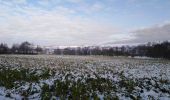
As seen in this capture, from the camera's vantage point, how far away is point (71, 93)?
9602 millimetres

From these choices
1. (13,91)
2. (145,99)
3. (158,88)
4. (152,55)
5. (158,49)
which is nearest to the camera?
(145,99)

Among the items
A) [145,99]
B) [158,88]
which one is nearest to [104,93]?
[145,99]

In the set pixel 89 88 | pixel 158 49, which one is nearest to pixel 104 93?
pixel 89 88

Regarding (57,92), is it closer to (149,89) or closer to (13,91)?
(13,91)

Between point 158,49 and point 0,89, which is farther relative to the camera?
point 158,49

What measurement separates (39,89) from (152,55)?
7862cm

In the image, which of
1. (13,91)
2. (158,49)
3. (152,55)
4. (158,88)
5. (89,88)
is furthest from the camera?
(152,55)

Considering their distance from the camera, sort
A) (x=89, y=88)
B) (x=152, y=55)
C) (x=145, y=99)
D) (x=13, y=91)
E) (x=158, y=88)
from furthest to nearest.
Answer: (x=152, y=55)
(x=158, y=88)
(x=89, y=88)
(x=13, y=91)
(x=145, y=99)

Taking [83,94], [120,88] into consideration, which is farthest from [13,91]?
[120,88]

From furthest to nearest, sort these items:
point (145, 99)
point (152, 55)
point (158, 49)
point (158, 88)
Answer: point (152, 55)
point (158, 49)
point (158, 88)
point (145, 99)

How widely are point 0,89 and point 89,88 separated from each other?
3982 mm

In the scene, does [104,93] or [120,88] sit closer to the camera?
[104,93]

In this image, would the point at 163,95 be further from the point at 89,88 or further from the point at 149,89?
the point at 89,88

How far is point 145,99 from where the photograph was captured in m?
9.18
